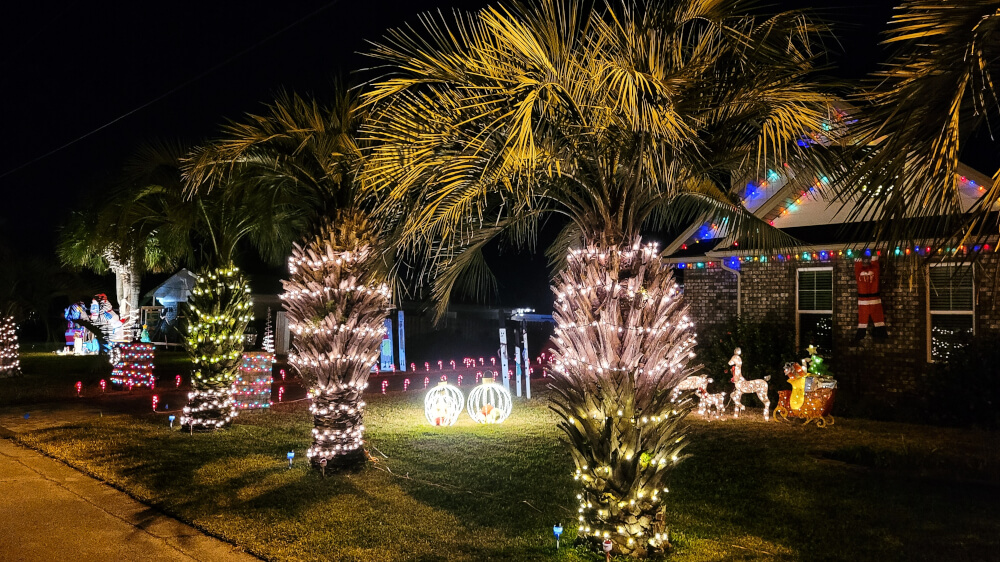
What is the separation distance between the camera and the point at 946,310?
12852 mm

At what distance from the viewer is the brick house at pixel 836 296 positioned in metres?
12.5

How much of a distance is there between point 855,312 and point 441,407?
8.04m

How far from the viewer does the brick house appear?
41.0 ft

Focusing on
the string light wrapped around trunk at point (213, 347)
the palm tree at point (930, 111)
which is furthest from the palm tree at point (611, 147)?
the string light wrapped around trunk at point (213, 347)

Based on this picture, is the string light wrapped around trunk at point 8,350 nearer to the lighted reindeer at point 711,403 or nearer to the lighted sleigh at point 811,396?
the lighted reindeer at point 711,403

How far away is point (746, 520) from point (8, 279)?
27188mm

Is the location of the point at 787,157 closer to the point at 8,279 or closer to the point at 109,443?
the point at 109,443

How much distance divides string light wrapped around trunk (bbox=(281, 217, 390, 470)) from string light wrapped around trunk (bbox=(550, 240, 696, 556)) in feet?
12.2

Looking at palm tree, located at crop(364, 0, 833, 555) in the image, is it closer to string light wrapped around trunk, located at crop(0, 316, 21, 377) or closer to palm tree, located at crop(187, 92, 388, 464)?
palm tree, located at crop(187, 92, 388, 464)

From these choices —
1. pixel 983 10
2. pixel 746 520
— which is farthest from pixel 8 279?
pixel 983 10

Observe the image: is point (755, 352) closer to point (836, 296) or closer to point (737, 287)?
point (737, 287)

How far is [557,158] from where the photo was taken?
5.68 metres

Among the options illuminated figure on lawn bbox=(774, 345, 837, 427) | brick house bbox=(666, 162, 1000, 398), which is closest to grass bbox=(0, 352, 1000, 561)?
illuminated figure on lawn bbox=(774, 345, 837, 427)

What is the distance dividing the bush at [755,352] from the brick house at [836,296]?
20 centimetres
